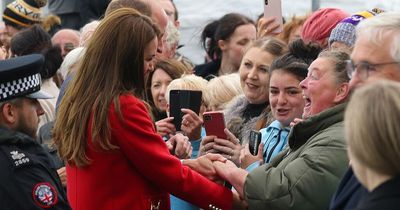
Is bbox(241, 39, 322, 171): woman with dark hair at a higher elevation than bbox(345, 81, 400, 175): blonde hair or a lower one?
lower

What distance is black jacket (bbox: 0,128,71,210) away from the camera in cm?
467

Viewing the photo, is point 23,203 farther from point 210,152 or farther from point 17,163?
point 210,152

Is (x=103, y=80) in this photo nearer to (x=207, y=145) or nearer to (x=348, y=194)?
(x=207, y=145)

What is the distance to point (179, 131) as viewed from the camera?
6297mm

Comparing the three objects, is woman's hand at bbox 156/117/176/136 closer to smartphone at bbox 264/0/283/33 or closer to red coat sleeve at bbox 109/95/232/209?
red coat sleeve at bbox 109/95/232/209

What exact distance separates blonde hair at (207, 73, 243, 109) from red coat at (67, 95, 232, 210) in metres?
1.82

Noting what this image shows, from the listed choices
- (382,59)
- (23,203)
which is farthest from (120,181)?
(382,59)

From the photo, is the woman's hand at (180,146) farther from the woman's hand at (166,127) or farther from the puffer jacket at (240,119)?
the puffer jacket at (240,119)

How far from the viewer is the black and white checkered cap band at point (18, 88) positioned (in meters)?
4.91

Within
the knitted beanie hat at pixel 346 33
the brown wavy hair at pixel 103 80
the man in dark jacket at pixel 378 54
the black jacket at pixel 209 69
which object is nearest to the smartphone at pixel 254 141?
the brown wavy hair at pixel 103 80

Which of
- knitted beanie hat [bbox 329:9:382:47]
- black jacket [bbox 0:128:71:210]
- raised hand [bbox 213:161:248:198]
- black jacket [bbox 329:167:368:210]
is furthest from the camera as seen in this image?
knitted beanie hat [bbox 329:9:382:47]

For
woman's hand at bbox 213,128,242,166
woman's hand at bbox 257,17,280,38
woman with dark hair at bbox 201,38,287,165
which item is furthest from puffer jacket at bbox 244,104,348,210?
woman's hand at bbox 257,17,280,38

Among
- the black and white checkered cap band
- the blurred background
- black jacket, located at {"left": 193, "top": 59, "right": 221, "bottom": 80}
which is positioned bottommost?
the blurred background

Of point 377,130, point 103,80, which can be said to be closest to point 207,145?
point 103,80
